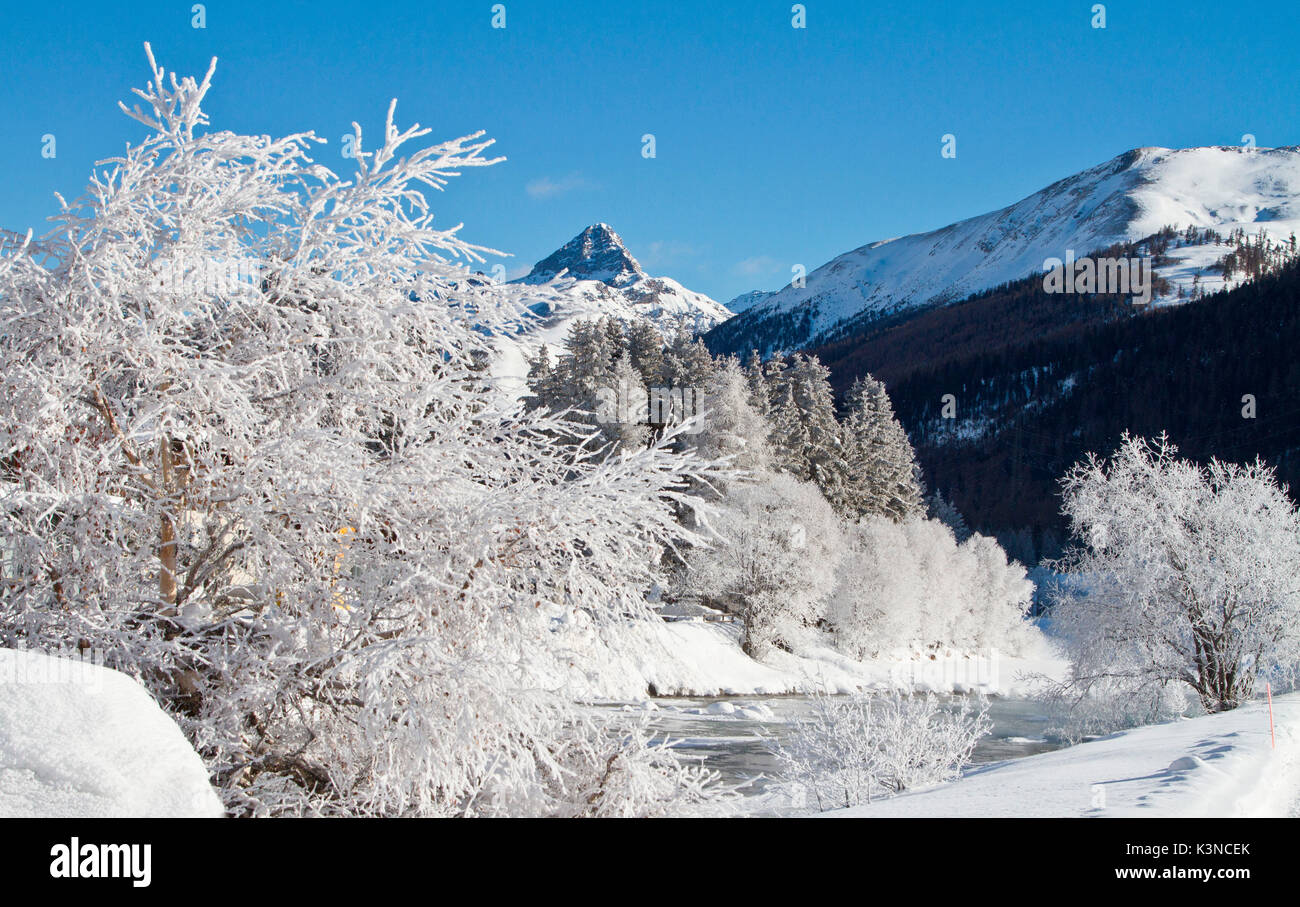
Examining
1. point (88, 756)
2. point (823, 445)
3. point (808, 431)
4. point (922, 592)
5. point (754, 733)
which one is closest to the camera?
point (88, 756)

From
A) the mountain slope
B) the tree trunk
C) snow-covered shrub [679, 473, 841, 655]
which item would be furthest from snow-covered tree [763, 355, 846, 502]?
the mountain slope

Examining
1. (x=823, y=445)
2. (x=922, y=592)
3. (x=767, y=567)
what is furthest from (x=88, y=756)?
(x=922, y=592)

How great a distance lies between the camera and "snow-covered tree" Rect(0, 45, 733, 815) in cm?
543

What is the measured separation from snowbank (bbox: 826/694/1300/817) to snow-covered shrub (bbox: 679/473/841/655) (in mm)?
25522

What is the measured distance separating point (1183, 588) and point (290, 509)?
2499 centimetres

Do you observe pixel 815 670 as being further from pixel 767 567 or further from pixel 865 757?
pixel 865 757

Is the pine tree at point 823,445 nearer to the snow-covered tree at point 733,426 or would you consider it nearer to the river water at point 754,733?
the snow-covered tree at point 733,426

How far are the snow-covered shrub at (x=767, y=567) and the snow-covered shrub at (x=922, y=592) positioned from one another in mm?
2337

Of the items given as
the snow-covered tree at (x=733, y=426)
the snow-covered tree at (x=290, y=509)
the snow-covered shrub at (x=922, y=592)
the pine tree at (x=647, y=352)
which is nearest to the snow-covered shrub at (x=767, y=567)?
the snow-covered tree at (x=733, y=426)

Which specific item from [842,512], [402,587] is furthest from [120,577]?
[842,512]

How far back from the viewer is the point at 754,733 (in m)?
26.0

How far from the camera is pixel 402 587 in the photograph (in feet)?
17.2

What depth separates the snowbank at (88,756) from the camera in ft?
12.5
